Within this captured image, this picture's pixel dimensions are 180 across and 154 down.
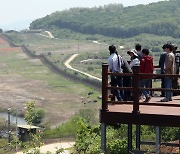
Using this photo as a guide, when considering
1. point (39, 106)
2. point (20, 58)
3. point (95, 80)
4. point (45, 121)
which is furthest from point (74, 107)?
point (20, 58)

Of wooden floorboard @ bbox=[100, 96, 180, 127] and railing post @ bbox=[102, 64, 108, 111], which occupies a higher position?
railing post @ bbox=[102, 64, 108, 111]

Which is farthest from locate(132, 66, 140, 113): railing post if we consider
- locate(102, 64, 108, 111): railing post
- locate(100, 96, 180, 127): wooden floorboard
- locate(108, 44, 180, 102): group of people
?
locate(108, 44, 180, 102): group of people

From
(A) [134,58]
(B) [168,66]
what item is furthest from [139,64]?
(B) [168,66]

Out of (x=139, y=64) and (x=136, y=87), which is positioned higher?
(x=139, y=64)

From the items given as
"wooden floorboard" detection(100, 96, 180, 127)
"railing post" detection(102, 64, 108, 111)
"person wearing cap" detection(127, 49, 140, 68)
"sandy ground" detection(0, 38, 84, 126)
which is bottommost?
"sandy ground" detection(0, 38, 84, 126)

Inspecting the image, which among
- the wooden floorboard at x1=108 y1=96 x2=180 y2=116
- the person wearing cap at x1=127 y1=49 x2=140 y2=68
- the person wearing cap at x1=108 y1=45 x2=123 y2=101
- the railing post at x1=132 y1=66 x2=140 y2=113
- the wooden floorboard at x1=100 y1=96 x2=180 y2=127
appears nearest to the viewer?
the wooden floorboard at x1=100 y1=96 x2=180 y2=127

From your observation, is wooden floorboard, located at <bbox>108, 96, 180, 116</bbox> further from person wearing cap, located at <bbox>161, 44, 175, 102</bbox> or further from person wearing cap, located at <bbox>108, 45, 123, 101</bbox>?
person wearing cap, located at <bbox>161, 44, 175, 102</bbox>

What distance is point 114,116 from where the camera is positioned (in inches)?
391

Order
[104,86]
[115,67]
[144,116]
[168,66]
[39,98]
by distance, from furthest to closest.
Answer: [39,98] → [168,66] → [115,67] → [104,86] → [144,116]

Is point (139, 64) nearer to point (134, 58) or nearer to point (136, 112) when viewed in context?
Answer: point (134, 58)

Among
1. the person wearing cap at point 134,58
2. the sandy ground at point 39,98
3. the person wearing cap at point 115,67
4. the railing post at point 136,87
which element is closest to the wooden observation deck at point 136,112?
the railing post at point 136,87

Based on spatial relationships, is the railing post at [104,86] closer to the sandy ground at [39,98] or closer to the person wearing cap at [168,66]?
the person wearing cap at [168,66]

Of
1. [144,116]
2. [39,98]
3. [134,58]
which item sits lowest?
[39,98]

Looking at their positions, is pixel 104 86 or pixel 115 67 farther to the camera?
pixel 115 67
